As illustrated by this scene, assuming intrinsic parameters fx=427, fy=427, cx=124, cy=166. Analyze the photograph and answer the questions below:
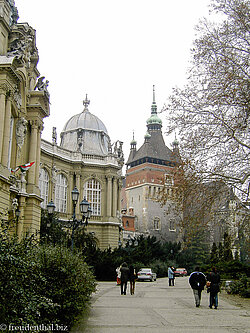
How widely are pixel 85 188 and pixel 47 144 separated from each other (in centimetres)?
791

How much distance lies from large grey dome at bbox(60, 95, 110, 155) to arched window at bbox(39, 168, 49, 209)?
8964 millimetres

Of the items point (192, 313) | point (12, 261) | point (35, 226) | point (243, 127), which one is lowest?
point (192, 313)

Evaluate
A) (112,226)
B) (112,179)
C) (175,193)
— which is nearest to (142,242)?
(112,226)

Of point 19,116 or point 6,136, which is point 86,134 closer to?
point 19,116

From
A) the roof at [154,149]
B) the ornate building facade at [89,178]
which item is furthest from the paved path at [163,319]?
the roof at [154,149]

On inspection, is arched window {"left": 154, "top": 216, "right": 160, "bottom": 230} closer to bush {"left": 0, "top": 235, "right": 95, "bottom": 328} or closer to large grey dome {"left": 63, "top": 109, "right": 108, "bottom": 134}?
large grey dome {"left": 63, "top": 109, "right": 108, "bottom": 134}

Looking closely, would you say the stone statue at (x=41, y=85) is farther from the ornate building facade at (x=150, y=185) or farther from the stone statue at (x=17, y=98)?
the ornate building facade at (x=150, y=185)

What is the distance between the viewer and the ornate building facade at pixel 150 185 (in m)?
88.9

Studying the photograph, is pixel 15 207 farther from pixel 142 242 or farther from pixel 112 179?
pixel 112 179

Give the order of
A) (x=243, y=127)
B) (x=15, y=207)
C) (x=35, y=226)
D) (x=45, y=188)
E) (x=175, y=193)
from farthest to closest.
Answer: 1. (x=45, y=188)
2. (x=35, y=226)
3. (x=15, y=207)
4. (x=175, y=193)
5. (x=243, y=127)

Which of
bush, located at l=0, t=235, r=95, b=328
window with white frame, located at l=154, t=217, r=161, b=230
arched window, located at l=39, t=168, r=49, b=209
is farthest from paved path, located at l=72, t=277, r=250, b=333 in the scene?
window with white frame, located at l=154, t=217, r=161, b=230

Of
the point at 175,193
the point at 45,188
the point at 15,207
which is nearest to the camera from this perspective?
the point at 175,193

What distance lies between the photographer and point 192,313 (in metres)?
13.5

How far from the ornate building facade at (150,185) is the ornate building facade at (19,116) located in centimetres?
5552
